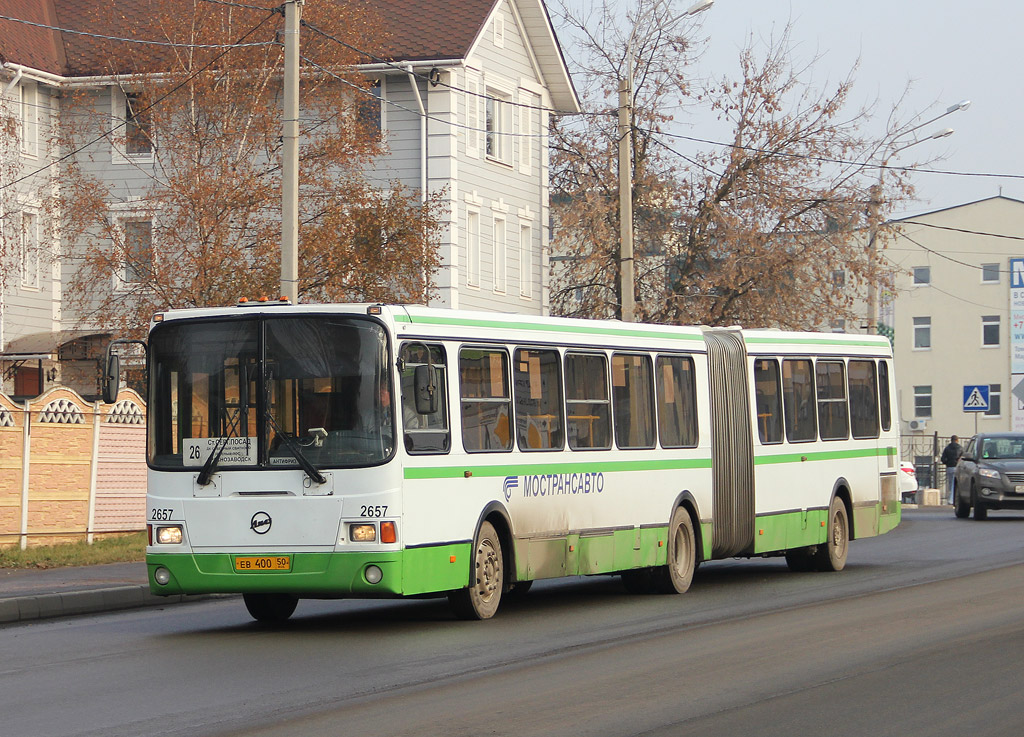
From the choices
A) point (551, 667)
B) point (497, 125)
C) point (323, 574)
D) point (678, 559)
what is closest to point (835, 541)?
point (678, 559)

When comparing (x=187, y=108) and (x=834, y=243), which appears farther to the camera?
(x=834, y=243)

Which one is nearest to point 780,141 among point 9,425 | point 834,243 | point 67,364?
point 834,243

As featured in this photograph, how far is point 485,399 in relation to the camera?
1504cm

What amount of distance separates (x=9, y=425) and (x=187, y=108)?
24.3 ft

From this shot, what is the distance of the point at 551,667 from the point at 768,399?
905 centimetres

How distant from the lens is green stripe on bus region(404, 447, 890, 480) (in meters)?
14.2

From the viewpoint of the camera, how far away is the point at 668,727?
8938mm

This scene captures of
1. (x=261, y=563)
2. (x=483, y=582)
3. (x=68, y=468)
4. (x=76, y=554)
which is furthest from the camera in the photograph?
(x=68, y=468)

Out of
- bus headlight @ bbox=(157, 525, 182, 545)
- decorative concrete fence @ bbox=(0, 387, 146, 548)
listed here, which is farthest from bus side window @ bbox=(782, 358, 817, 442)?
decorative concrete fence @ bbox=(0, 387, 146, 548)

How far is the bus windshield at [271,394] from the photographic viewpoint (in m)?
13.7

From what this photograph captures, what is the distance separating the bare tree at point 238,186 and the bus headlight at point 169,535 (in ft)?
39.3

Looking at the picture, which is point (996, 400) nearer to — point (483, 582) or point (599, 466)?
point (599, 466)

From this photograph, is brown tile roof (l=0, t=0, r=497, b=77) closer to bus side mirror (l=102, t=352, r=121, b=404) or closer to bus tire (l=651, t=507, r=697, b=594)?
bus tire (l=651, t=507, r=697, b=594)

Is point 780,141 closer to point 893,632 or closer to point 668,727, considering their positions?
point 893,632
